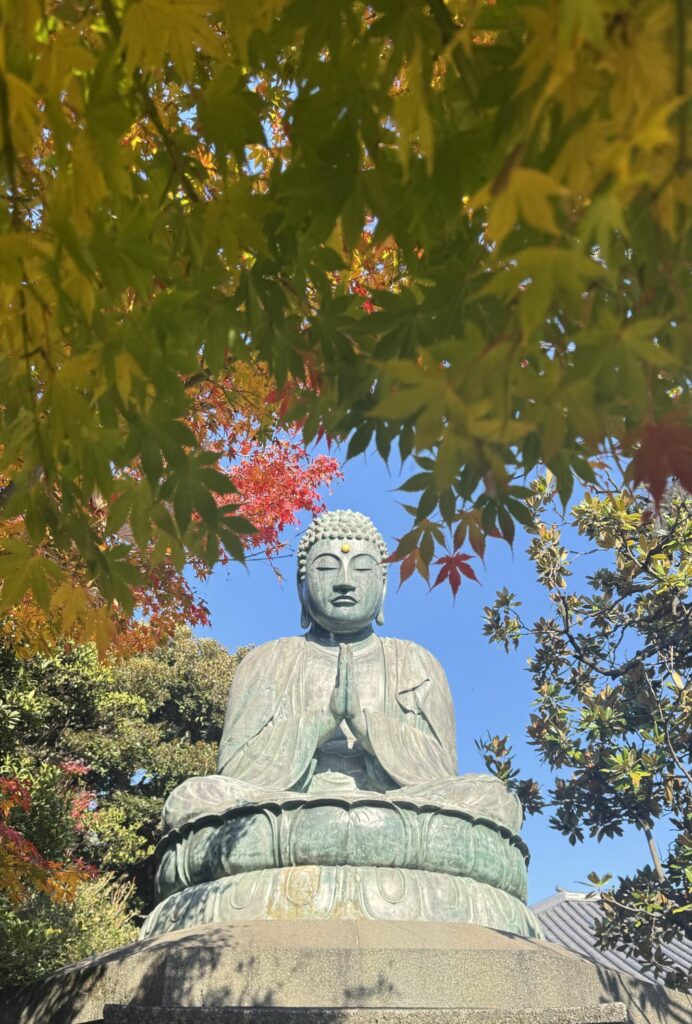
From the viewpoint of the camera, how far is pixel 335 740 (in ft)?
22.6

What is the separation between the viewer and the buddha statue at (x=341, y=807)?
556 cm

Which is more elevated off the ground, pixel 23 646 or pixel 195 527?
pixel 23 646

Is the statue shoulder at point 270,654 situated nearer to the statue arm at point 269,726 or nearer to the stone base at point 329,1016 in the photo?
the statue arm at point 269,726

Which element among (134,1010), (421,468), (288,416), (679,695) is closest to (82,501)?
(288,416)

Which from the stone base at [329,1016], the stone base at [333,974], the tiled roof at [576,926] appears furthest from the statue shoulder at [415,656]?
the tiled roof at [576,926]

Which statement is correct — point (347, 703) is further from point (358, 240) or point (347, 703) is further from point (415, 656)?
point (358, 240)

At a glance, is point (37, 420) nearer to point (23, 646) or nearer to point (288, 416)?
point (288, 416)

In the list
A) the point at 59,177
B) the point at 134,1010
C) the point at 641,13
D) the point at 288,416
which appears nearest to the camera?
the point at 641,13

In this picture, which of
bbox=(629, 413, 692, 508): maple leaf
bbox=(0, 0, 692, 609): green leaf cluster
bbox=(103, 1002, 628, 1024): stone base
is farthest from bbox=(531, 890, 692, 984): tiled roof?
bbox=(629, 413, 692, 508): maple leaf

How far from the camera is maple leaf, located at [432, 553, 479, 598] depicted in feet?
12.6

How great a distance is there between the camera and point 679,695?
8.70 m

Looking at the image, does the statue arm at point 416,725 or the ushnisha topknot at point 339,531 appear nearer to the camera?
the statue arm at point 416,725

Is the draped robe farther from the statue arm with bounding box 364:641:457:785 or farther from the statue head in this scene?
the statue head

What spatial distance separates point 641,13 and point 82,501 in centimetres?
190
